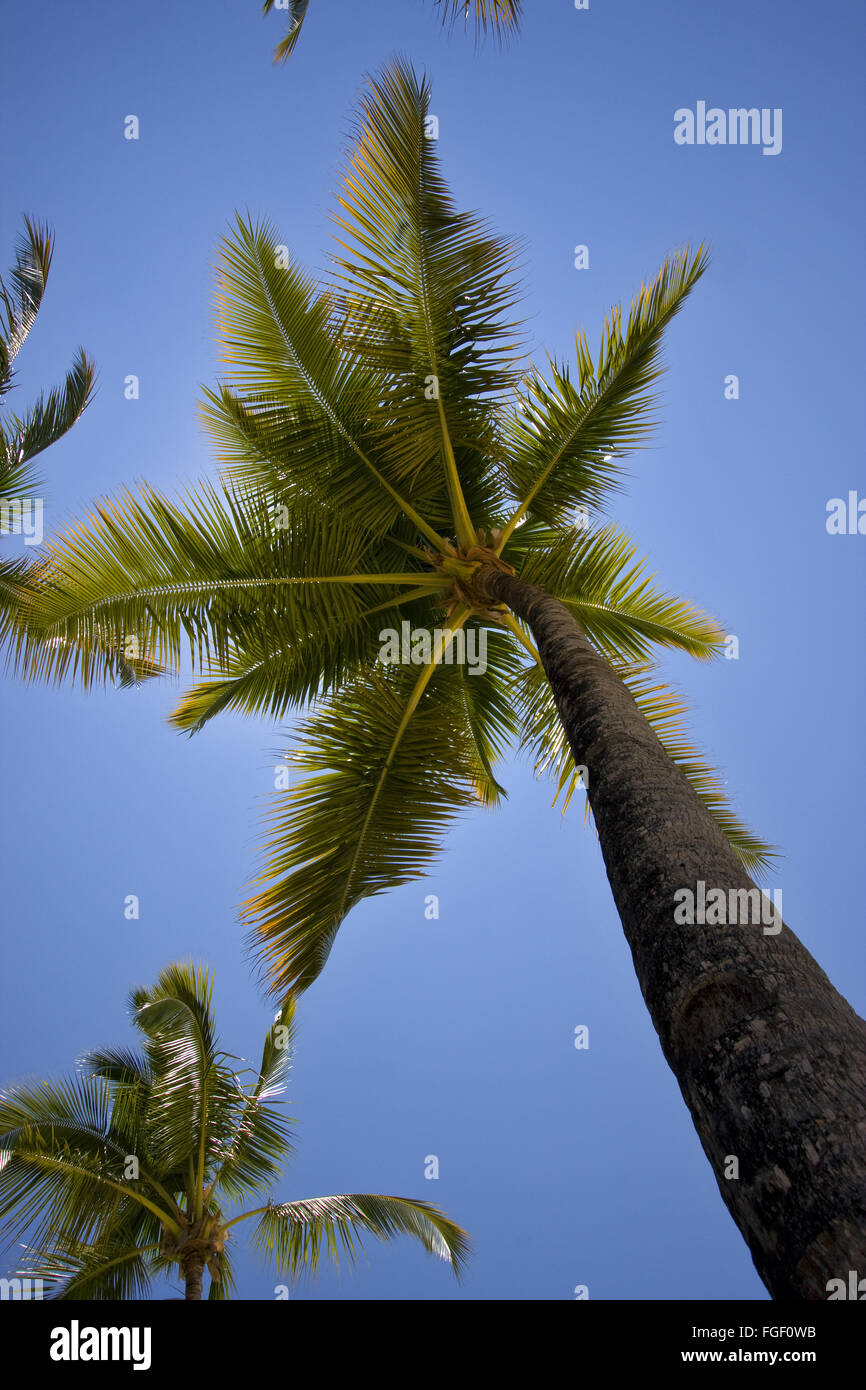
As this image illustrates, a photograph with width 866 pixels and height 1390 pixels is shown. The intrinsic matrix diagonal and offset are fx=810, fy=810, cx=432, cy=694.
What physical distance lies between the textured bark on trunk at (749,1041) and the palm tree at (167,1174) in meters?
7.64

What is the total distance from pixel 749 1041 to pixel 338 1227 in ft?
33.8

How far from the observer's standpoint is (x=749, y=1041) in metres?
2.08

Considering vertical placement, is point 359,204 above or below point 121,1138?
above

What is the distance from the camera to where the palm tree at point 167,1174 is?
9.30m

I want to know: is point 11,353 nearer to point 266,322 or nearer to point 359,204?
point 266,322

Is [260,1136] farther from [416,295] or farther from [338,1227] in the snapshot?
[416,295]

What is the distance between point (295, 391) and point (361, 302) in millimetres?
949

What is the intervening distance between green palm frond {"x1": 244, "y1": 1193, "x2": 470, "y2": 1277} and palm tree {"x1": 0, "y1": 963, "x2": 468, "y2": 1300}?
2 cm

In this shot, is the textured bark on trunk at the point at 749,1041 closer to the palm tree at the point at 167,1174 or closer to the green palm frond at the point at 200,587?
the green palm frond at the point at 200,587

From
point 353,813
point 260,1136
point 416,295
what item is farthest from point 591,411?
point 260,1136

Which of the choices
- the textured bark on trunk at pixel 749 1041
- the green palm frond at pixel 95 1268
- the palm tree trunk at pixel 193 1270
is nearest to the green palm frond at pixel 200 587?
the textured bark on trunk at pixel 749 1041
